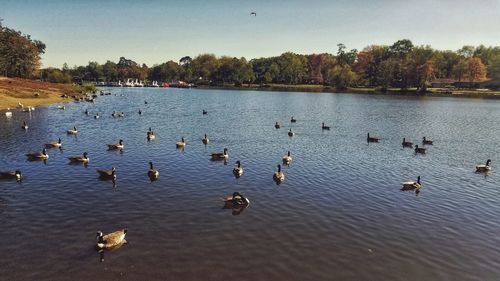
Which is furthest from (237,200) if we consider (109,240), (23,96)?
(23,96)

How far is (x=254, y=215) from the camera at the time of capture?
2711cm

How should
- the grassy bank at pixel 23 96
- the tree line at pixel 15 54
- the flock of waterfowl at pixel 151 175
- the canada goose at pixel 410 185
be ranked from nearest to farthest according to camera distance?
the flock of waterfowl at pixel 151 175
the canada goose at pixel 410 185
the grassy bank at pixel 23 96
the tree line at pixel 15 54

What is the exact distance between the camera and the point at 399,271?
65.3 feet

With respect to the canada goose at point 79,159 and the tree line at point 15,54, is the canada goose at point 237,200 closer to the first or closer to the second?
the canada goose at point 79,159

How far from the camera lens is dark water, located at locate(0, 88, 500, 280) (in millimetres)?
19828

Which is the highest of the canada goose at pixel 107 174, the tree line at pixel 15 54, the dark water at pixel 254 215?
the tree line at pixel 15 54

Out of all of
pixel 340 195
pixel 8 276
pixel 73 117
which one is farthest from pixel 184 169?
pixel 73 117

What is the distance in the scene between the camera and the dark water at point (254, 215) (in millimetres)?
19828

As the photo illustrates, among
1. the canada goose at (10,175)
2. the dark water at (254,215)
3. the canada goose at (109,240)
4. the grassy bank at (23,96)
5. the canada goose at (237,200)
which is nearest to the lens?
the dark water at (254,215)

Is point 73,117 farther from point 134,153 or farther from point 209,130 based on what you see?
point 134,153

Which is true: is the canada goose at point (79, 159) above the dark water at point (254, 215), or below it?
above

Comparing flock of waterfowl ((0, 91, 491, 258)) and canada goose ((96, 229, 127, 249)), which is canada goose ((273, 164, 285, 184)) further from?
canada goose ((96, 229, 127, 249))

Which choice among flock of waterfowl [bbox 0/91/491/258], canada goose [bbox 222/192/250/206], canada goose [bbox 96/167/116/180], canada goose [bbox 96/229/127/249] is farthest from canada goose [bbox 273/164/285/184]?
canada goose [bbox 96/229/127/249]

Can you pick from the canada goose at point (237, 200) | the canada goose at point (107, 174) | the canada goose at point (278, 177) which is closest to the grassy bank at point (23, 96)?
the canada goose at point (107, 174)
